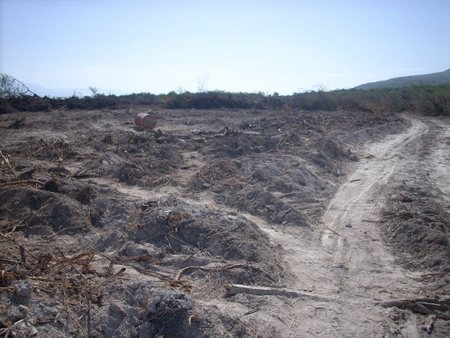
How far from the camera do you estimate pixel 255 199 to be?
25.5ft

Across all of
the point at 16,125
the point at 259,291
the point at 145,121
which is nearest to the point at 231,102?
the point at 145,121

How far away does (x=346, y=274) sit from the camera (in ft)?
17.3

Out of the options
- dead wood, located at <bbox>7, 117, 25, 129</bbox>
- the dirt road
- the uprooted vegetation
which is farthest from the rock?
the uprooted vegetation

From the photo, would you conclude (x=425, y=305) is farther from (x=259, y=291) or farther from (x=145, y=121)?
(x=145, y=121)

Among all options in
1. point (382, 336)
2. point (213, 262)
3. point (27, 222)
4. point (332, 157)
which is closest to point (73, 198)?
point (27, 222)

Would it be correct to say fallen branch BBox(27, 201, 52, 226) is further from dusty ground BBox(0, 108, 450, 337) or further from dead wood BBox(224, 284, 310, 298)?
dead wood BBox(224, 284, 310, 298)

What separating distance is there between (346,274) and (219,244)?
1.68 metres

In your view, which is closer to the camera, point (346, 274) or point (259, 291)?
point (259, 291)

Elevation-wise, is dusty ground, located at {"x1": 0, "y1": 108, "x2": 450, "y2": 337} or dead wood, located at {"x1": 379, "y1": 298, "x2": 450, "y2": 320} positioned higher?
dusty ground, located at {"x1": 0, "y1": 108, "x2": 450, "y2": 337}

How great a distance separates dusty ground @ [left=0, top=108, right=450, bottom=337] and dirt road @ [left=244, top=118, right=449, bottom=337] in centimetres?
2

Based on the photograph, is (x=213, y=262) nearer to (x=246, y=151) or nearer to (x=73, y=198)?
(x=73, y=198)

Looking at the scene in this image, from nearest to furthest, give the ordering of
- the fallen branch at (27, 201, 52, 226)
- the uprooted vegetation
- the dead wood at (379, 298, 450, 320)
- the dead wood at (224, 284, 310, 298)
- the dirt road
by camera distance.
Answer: the dirt road
the dead wood at (379, 298, 450, 320)
the dead wood at (224, 284, 310, 298)
the fallen branch at (27, 201, 52, 226)
the uprooted vegetation

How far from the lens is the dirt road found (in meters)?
4.18

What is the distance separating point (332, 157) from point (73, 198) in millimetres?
7515
